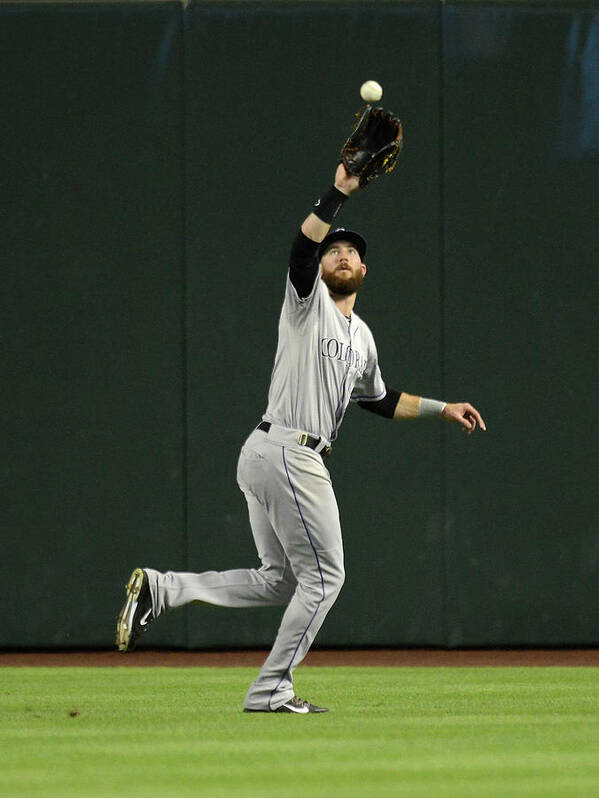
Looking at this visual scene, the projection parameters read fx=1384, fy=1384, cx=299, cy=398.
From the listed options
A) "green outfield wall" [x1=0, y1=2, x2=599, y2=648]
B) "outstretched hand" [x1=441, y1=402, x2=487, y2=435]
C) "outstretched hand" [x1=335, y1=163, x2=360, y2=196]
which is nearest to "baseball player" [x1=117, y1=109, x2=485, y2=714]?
"outstretched hand" [x1=335, y1=163, x2=360, y2=196]

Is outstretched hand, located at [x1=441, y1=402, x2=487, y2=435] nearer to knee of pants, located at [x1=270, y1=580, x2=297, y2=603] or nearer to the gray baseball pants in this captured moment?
the gray baseball pants

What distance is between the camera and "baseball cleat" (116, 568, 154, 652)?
17.3 feet

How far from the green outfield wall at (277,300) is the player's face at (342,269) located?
336 cm

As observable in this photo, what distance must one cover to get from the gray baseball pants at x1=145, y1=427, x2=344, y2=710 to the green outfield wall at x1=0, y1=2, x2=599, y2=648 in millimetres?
3578

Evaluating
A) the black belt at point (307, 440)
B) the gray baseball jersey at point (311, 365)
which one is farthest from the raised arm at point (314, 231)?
the black belt at point (307, 440)

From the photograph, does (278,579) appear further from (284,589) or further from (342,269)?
(342,269)

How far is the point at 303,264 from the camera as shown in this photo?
527 centimetres

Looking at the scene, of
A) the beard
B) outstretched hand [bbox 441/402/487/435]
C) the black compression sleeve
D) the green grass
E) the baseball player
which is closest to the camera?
the green grass

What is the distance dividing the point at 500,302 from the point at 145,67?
9.33 feet

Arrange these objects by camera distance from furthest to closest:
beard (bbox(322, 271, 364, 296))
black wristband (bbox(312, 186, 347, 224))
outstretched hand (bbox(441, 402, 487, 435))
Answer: outstretched hand (bbox(441, 402, 487, 435))
beard (bbox(322, 271, 364, 296))
black wristband (bbox(312, 186, 347, 224))

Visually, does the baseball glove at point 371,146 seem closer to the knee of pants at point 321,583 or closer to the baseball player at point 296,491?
the baseball player at point 296,491

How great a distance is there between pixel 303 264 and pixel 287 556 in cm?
117

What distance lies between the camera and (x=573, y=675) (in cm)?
760

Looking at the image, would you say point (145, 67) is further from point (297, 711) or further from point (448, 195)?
point (297, 711)
